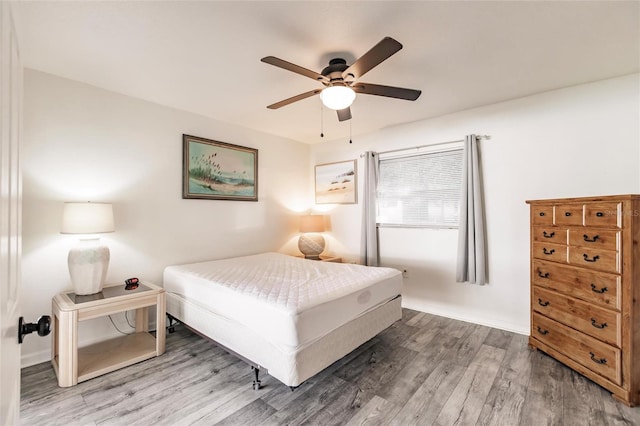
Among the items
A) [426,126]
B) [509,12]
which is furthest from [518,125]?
[509,12]

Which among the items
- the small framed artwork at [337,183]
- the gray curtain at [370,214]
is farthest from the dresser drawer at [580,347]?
the small framed artwork at [337,183]

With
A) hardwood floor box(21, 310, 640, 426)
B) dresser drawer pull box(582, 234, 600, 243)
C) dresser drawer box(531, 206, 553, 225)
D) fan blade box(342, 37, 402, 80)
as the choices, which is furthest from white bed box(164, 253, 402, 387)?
fan blade box(342, 37, 402, 80)

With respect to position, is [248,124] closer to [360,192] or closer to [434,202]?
[360,192]

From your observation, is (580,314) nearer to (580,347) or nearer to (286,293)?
(580,347)

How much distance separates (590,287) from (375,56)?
2295mm

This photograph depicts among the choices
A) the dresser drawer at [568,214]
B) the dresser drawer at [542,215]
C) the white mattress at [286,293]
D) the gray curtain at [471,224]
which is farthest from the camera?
the gray curtain at [471,224]

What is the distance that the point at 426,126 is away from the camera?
143 inches

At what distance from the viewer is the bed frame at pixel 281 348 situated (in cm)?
178

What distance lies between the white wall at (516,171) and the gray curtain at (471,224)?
128 mm

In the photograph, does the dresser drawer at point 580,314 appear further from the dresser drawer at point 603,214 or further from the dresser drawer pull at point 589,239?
the dresser drawer at point 603,214

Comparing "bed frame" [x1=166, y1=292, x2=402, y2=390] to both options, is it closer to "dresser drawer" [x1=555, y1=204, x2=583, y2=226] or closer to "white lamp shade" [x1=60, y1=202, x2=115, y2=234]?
"white lamp shade" [x1=60, y1=202, x2=115, y2=234]

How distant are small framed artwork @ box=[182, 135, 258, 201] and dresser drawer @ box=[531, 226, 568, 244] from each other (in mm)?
3245

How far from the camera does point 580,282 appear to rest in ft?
7.23

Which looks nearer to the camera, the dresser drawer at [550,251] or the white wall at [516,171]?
the dresser drawer at [550,251]
